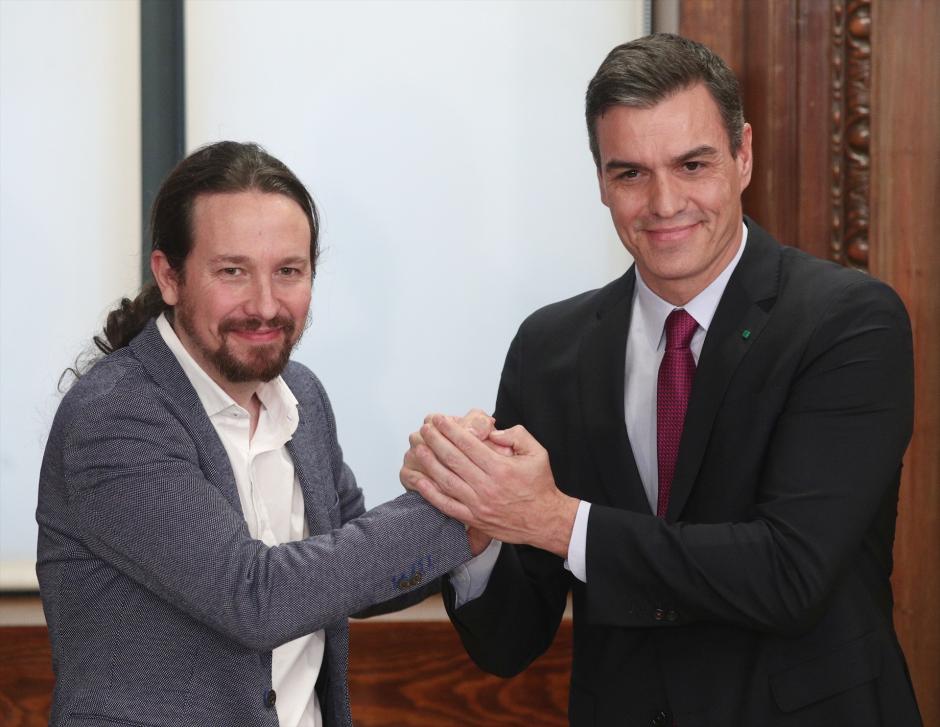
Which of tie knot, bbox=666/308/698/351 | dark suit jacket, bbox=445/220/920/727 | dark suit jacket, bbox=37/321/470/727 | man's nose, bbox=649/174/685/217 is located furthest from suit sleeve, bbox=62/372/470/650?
man's nose, bbox=649/174/685/217

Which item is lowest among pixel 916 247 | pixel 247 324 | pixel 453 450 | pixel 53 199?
pixel 453 450

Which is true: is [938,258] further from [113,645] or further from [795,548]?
[113,645]

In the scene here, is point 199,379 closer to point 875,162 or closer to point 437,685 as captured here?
point 437,685

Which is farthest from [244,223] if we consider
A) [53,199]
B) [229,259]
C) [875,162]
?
[875,162]

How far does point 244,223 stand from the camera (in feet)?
5.80

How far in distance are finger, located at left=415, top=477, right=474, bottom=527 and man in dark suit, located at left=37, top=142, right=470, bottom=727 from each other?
0.01 m

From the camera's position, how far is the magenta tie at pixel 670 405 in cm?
175

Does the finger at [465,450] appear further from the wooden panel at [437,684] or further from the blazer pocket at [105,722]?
the wooden panel at [437,684]

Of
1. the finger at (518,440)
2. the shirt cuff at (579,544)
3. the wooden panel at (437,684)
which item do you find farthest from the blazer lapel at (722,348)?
the wooden panel at (437,684)

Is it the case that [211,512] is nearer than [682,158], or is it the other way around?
[211,512]

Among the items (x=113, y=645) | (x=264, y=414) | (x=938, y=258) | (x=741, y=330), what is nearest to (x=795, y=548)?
(x=741, y=330)

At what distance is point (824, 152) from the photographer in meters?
2.68

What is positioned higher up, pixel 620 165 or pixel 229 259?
pixel 620 165

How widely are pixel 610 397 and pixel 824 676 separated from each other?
1.68 ft
